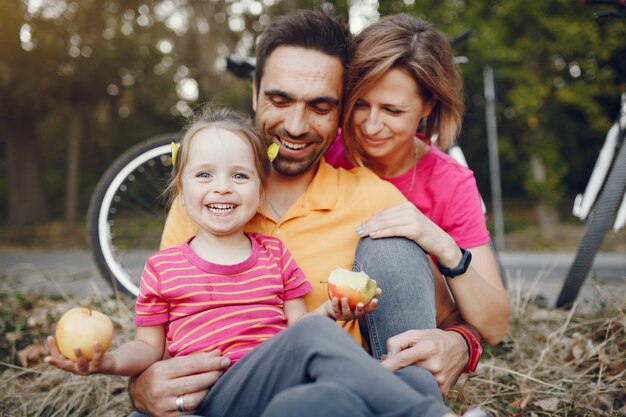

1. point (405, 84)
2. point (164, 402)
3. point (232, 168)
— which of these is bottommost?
point (164, 402)

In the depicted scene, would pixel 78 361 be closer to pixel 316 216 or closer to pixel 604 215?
pixel 316 216

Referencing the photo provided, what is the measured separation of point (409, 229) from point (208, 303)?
711 mm

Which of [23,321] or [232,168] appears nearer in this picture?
[232,168]

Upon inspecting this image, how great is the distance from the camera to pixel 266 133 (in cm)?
236

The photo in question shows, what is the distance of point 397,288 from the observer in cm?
189

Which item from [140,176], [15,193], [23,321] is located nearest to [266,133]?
[140,176]

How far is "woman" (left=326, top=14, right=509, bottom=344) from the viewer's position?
85.0 inches

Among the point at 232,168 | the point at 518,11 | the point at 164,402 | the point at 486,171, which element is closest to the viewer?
the point at 164,402

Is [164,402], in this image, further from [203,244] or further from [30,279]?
[30,279]

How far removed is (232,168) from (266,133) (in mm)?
454

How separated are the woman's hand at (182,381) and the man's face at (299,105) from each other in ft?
2.98

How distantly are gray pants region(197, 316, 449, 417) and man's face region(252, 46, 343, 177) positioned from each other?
91 cm

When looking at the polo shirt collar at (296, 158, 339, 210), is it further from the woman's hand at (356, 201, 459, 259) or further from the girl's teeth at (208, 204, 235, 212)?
the girl's teeth at (208, 204, 235, 212)

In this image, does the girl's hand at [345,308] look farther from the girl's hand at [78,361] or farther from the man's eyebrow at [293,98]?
the man's eyebrow at [293,98]
